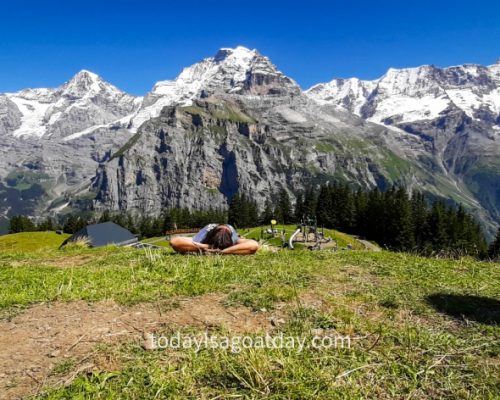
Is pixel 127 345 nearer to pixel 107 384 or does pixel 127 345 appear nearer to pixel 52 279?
pixel 107 384

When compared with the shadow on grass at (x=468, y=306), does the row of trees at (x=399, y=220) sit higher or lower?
lower

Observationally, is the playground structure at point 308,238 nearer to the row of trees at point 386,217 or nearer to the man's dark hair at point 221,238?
the row of trees at point 386,217

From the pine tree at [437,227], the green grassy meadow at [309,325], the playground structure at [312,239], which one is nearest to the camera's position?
the green grassy meadow at [309,325]

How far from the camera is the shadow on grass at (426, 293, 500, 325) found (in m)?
6.55

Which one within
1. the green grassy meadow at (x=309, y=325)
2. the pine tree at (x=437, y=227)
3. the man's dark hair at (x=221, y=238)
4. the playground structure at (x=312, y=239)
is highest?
the man's dark hair at (x=221, y=238)

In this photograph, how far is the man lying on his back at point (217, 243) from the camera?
12688 millimetres

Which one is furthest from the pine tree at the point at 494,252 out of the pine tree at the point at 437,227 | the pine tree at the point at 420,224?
the pine tree at the point at 420,224

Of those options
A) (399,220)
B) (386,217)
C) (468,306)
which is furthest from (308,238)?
(468,306)

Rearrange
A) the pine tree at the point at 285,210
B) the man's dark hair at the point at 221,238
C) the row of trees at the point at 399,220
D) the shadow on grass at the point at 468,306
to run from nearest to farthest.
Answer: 1. the shadow on grass at the point at 468,306
2. the man's dark hair at the point at 221,238
3. the row of trees at the point at 399,220
4. the pine tree at the point at 285,210

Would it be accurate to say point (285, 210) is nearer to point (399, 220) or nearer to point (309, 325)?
point (399, 220)

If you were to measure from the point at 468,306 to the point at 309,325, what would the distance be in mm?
3528

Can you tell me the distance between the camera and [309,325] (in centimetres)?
594

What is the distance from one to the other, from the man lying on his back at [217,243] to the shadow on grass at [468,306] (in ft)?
21.9

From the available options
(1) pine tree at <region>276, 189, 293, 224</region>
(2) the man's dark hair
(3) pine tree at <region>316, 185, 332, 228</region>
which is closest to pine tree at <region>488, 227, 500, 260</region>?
(2) the man's dark hair
